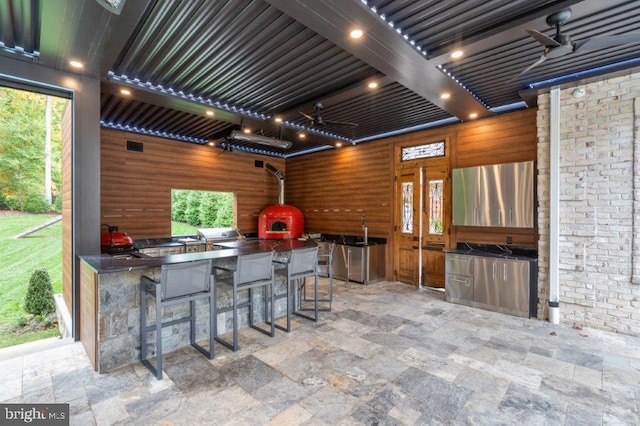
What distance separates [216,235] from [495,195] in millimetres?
5379

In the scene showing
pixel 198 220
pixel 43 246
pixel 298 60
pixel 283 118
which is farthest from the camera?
pixel 198 220

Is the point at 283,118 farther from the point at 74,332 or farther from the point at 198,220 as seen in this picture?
the point at 198,220

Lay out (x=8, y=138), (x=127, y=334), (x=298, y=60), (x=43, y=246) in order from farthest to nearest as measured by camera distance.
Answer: (x=43, y=246) → (x=8, y=138) → (x=298, y=60) → (x=127, y=334)

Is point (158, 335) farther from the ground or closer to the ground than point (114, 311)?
closer to the ground

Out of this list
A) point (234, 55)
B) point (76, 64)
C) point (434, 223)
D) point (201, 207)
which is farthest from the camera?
point (201, 207)

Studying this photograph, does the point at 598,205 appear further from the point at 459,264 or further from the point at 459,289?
the point at 459,289

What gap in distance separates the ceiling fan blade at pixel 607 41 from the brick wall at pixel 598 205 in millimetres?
1551

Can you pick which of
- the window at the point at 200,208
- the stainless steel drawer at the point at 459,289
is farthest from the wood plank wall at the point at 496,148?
the window at the point at 200,208

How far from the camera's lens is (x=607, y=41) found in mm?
2459

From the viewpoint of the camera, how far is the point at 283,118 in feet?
16.5

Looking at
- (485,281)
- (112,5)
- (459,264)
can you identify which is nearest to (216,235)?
(459,264)

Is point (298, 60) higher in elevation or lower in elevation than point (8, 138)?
higher

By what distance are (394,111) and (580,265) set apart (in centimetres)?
336

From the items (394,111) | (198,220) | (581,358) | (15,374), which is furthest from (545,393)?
(198,220)
